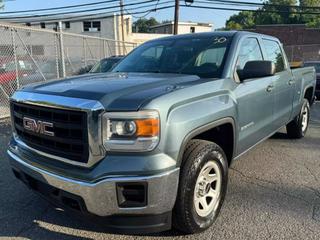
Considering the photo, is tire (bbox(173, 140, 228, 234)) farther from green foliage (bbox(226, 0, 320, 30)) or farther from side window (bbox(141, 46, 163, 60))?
green foliage (bbox(226, 0, 320, 30))

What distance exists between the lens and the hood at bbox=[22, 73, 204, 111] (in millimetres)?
2832

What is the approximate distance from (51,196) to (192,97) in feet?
4.64

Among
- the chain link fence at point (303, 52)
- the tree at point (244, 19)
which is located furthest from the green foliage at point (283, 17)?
the chain link fence at point (303, 52)

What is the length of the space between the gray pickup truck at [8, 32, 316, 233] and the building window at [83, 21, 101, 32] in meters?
40.0

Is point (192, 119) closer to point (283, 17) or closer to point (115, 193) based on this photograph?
point (115, 193)

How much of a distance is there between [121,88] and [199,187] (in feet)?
3.55

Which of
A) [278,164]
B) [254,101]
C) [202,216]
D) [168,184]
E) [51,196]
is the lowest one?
[278,164]

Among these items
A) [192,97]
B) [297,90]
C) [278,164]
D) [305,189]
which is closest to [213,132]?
[192,97]


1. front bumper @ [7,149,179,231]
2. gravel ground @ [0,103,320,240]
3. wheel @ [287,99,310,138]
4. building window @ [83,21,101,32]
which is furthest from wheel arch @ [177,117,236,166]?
building window @ [83,21,101,32]

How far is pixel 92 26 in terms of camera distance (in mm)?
42844

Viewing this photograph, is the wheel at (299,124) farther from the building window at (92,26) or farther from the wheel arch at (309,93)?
the building window at (92,26)

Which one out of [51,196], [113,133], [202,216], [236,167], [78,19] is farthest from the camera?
[78,19]

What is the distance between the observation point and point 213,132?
379cm

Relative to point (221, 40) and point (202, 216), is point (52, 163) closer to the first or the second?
point (202, 216)
